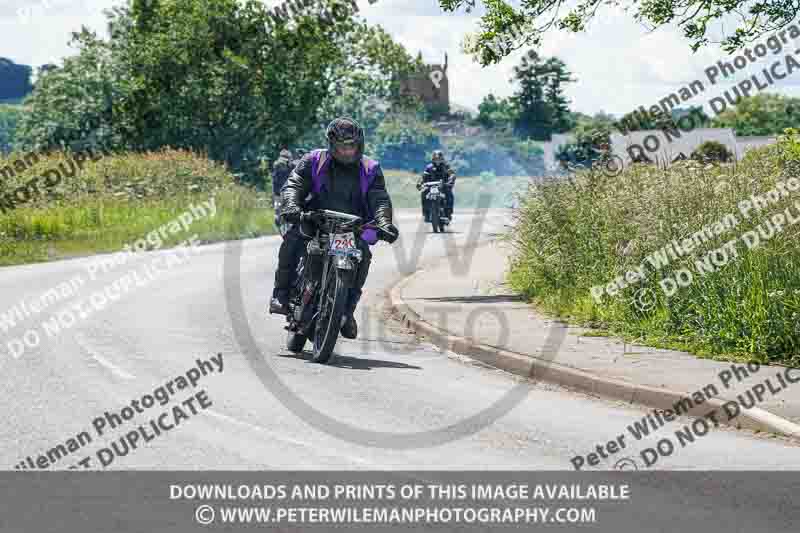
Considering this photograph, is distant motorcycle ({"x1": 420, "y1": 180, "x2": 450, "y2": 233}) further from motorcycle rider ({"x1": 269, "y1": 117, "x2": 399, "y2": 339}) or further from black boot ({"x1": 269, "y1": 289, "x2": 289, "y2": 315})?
motorcycle rider ({"x1": 269, "y1": 117, "x2": 399, "y2": 339})

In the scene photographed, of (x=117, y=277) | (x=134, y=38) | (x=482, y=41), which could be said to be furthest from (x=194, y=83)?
(x=482, y=41)

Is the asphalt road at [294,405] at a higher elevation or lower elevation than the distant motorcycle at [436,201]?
lower

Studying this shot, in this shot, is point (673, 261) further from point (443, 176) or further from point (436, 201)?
point (443, 176)

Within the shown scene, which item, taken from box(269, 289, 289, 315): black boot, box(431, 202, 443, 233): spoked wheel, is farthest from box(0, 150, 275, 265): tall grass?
box(269, 289, 289, 315): black boot

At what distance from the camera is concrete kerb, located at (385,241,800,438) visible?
31.2ft

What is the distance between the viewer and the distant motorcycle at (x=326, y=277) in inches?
477

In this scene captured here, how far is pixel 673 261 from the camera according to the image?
46.1 ft

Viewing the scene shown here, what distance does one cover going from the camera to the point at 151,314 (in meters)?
17.0

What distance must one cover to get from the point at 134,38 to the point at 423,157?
48.2 m

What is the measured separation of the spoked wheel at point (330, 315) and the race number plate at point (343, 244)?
181mm

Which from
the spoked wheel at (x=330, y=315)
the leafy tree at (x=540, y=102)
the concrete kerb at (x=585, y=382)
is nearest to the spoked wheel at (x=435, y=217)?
the concrete kerb at (x=585, y=382)

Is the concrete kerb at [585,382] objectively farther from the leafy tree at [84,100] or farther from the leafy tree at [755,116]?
the leafy tree at [755,116]

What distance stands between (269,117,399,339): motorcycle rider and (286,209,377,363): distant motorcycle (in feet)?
0.44

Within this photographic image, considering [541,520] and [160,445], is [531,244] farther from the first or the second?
[541,520]
